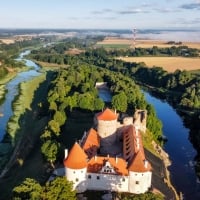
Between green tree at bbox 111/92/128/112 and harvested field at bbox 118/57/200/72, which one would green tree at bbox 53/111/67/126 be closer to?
green tree at bbox 111/92/128/112

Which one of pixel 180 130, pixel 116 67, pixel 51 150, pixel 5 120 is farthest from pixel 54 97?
pixel 116 67

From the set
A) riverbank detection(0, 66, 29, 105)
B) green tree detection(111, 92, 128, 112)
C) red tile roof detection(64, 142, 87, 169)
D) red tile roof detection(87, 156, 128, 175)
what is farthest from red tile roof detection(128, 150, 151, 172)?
riverbank detection(0, 66, 29, 105)

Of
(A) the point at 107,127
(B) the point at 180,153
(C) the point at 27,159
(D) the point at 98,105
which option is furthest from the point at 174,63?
(C) the point at 27,159

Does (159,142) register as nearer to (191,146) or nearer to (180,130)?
(191,146)

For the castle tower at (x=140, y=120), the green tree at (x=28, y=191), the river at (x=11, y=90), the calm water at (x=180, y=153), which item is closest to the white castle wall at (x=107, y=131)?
the castle tower at (x=140, y=120)

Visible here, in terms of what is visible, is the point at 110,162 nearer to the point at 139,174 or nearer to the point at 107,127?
the point at 139,174

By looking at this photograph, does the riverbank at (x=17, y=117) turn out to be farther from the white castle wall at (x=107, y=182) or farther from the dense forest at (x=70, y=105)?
the white castle wall at (x=107, y=182)
